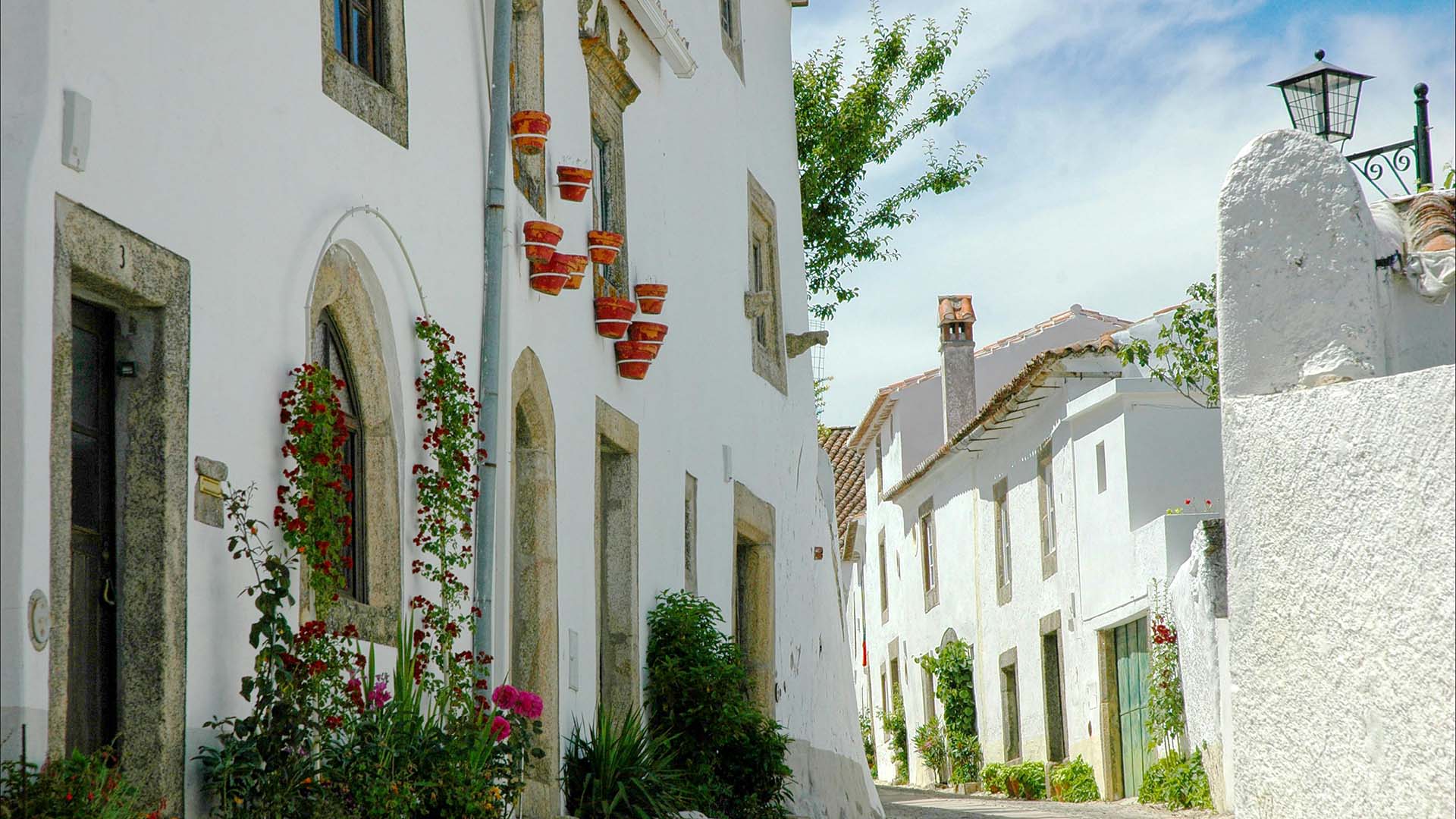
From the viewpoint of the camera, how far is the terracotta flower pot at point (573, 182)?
10.1 metres

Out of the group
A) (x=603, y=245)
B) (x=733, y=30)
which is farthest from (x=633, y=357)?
(x=733, y=30)

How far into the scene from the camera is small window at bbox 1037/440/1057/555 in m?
22.2

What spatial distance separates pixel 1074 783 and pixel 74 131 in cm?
1743

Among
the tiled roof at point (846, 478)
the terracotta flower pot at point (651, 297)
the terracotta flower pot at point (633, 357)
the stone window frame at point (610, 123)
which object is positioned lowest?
the terracotta flower pot at point (633, 357)

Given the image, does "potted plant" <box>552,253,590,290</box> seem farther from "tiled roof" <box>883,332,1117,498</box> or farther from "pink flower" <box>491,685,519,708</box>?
"tiled roof" <box>883,332,1117,498</box>

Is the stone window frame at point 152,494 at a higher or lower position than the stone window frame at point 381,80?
lower

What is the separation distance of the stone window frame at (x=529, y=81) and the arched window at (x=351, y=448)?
2.30m

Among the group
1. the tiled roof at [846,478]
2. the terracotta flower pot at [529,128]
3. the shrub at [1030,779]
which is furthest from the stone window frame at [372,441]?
the tiled roof at [846,478]

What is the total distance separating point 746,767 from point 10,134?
7846 mm

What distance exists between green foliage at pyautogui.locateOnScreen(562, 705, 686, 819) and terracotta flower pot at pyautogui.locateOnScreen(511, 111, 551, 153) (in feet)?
10.9

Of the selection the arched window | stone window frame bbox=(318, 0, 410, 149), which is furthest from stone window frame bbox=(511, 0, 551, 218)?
the arched window

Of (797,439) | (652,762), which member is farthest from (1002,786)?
(652,762)

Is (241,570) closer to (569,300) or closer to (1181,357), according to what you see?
(569,300)

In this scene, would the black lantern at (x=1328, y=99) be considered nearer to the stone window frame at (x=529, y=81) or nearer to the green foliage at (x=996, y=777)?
the stone window frame at (x=529, y=81)
